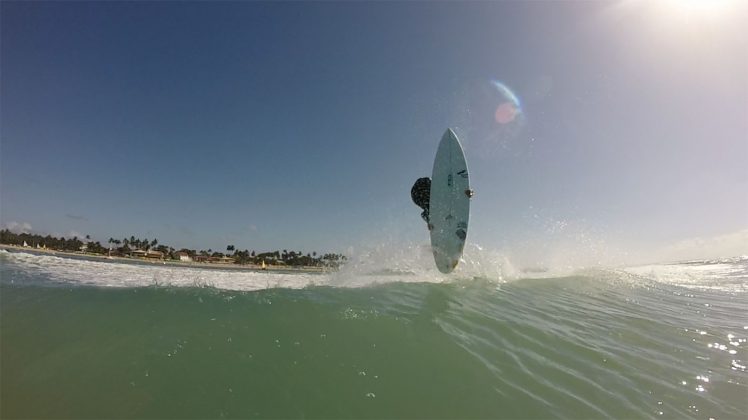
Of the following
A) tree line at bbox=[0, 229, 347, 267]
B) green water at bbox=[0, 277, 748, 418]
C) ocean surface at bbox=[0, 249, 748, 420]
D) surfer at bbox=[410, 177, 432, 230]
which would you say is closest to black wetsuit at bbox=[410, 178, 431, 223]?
surfer at bbox=[410, 177, 432, 230]

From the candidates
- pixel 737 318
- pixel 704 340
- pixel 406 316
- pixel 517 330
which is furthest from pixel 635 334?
pixel 737 318

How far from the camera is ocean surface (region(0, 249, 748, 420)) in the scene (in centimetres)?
340

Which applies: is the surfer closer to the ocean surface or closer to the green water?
the ocean surface

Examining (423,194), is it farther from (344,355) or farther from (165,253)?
(165,253)

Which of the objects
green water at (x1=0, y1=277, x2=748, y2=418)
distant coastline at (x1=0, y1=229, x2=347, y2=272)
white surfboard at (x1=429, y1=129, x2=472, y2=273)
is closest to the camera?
green water at (x1=0, y1=277, x2=748, y2=418)

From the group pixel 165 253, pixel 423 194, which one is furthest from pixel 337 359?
pixel 165 253

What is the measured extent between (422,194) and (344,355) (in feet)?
33.2

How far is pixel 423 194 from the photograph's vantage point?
13805mm

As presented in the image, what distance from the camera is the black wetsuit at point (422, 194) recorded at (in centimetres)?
1363

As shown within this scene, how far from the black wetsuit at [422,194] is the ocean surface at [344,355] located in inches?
226

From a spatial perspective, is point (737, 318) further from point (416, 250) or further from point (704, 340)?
point (416, 250)

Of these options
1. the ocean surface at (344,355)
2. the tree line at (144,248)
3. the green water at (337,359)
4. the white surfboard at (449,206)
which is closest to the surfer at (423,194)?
the white surfboard at (449,206)

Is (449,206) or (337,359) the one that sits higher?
(449,206)

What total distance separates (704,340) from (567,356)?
3.77 metres
